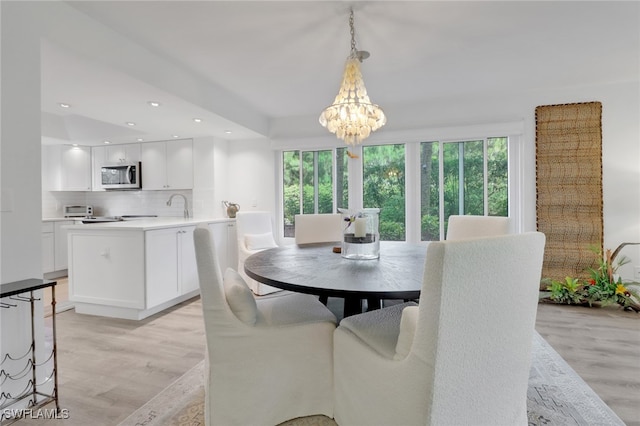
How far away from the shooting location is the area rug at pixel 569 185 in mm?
3514

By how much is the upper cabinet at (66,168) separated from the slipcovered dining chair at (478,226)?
17.2ft

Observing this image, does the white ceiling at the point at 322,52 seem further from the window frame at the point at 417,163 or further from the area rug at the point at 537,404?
the area rug at the point at 537,404

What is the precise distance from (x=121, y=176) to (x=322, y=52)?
3698 mm

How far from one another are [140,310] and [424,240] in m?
3.24

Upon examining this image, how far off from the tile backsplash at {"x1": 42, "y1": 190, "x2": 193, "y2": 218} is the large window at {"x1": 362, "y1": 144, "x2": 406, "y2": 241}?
2.61 meters

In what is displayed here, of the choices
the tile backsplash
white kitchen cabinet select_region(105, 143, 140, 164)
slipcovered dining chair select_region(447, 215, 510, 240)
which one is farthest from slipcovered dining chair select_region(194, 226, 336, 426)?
white kitchen cabinet select_region(105, 143, 140, 164)

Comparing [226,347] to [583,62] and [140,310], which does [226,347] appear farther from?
[583,62]

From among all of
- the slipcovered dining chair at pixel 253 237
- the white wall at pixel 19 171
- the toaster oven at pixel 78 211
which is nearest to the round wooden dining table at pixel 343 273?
the white wall at pixel 19 171

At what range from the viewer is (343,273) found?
1601 mm

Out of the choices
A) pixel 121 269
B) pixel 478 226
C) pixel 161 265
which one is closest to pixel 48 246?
pixel 121 269

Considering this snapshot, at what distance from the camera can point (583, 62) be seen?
9.58 ft

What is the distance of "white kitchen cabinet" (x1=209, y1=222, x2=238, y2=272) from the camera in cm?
412

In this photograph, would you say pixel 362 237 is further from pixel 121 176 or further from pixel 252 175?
pixel 121 176

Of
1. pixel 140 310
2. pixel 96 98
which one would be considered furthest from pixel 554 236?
pixel 96 98
